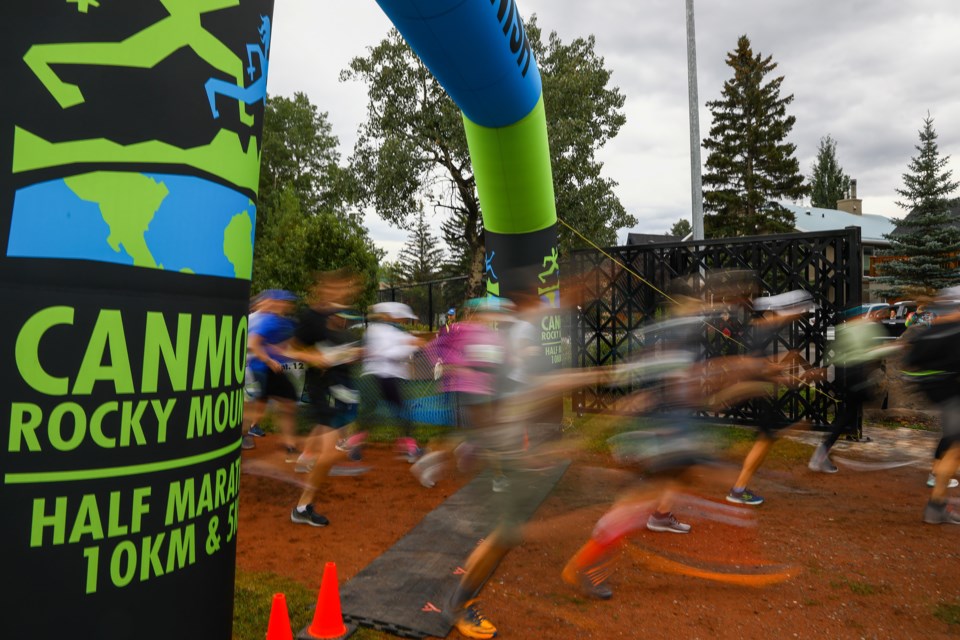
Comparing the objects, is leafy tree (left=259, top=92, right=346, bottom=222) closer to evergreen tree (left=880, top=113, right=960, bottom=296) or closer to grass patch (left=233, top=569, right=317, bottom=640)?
evergreen tree (left=880, top=113, right=960, bottom=296)

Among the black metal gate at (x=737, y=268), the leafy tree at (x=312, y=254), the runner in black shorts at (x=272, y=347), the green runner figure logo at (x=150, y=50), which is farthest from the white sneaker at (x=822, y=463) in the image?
the leafy tree at (x=312, y=254)

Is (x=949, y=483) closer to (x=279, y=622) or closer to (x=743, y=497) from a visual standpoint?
(x=743, y=497)

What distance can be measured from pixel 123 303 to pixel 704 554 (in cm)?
468

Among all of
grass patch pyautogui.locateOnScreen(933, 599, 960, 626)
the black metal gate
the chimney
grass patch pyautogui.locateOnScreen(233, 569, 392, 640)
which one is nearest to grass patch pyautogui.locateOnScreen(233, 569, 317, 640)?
grass patch pyautogui.locateOnScreen(233, 569, 392, 640)

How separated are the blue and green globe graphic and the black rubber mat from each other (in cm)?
232

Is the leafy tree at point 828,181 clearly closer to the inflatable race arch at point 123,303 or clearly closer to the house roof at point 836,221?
the house roof at point 836,221

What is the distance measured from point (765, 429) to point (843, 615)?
2233mm

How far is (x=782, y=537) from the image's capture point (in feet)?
17.6

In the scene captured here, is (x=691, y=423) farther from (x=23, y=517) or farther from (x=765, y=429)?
(x=23, y=517)

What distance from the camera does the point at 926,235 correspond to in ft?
101

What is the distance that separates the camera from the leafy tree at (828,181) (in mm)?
66438

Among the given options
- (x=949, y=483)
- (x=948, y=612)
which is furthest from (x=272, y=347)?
(x=949, y=483)

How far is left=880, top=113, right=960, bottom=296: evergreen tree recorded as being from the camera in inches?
1182

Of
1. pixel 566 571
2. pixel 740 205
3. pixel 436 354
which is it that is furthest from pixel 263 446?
pixel 740 205
